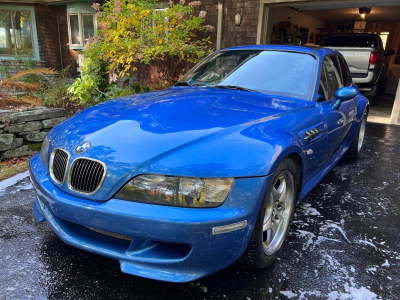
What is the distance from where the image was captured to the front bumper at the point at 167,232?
5.08ft

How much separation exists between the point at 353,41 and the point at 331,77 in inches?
320

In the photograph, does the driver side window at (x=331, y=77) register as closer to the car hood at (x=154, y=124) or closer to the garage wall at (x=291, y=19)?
the car hood at (x=154, y=124)

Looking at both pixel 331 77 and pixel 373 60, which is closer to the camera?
pixel 331 77

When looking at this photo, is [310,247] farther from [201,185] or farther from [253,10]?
[253,10]

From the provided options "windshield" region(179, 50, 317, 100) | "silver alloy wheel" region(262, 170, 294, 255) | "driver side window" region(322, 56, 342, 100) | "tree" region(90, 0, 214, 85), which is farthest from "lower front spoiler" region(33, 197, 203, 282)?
"tree" region(90, 0, 214, 85)

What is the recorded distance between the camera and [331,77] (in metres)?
3.28

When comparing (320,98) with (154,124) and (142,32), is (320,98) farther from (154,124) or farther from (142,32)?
(142,32)

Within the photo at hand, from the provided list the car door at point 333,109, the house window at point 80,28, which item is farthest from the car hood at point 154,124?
the house window at point 80,28

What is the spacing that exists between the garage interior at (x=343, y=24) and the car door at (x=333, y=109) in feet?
14.9

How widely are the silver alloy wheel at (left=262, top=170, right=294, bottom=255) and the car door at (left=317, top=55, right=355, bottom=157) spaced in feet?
2.88

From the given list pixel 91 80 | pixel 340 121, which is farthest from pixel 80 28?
pixel 340 121

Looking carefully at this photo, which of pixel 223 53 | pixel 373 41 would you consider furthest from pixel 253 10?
pixel 223 53

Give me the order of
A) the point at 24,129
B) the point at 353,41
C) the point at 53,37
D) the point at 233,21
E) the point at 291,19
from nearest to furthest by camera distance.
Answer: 1. the point at 24,129
2. the point at 233,21
3. the point at 353,41
4. the point at 291,19
5. the point at 53,37

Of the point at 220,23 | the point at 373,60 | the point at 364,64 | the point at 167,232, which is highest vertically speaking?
the point at 220,23
